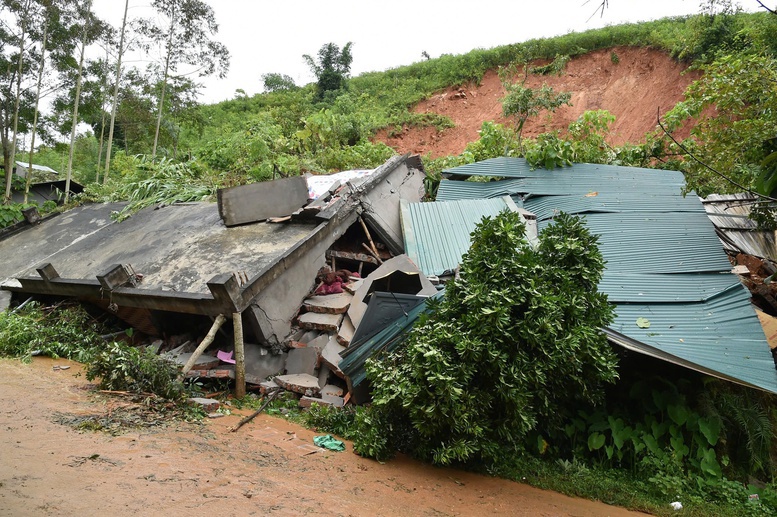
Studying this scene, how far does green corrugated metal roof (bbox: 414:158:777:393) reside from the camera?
18.8ft

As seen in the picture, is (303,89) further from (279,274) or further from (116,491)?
(116,491)

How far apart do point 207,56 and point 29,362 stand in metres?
14.3

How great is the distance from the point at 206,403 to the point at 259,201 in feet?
13.8

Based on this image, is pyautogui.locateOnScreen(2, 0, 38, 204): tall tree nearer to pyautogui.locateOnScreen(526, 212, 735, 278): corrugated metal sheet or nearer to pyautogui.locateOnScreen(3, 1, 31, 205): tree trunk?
pyautogui.locateOnScreen(3, 1, 31, 205): tree trunk

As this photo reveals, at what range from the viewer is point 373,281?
7.53 metres

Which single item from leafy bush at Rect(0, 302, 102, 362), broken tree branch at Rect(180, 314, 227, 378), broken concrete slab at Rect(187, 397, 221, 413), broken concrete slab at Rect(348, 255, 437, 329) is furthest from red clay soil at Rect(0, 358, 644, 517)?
broken concrete slab at Rect(348, 255, 437, 329)

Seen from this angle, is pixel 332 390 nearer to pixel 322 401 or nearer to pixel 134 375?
pixel 322 401

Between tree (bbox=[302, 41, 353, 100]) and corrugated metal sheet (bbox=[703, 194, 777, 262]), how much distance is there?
21941 mm

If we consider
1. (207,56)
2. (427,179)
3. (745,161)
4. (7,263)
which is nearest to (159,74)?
(207,56)

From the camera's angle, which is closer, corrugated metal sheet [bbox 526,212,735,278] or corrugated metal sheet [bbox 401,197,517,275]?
corrugated metal sheet [bbox 526,212,735,278]

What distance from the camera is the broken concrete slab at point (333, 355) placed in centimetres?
695

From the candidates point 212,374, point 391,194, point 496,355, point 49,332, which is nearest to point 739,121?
point 496,355

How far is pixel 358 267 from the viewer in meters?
9.22

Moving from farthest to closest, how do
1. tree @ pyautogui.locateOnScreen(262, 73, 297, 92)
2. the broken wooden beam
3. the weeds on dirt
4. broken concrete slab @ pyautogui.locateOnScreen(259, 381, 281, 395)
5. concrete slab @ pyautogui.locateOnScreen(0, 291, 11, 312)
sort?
tree @ pyautogui.locateOnScreen(262, 73, 297, 92)
concrete slab @ pyautogui.locateOnScreen(0, 291, 11, 312)
the broken wooden beam
broken concrete slab @ pyautogui.locateOnScreen(259, 381, 281, 395)
the weeds on dirt
